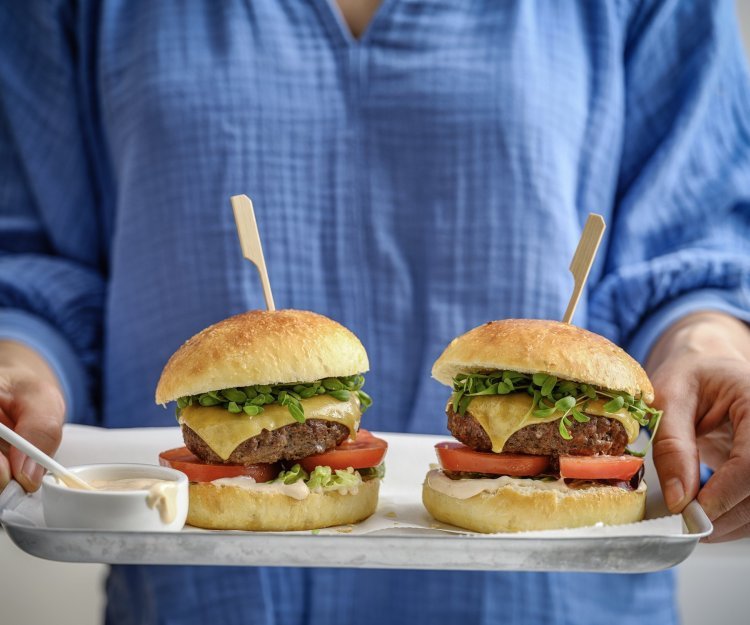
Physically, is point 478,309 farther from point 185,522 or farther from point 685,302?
point 185,522

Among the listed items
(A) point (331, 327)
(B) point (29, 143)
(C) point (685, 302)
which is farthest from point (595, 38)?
(B) point (29, 143)

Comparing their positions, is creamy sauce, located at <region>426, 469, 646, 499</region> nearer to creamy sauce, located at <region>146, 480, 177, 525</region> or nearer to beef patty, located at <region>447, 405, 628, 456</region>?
beef patty, located at <region>447, 405, 628, 456</region>

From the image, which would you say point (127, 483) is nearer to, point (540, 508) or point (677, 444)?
point (540, 508)

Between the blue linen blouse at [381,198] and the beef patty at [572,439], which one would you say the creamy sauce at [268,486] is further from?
the blue linen blouse at [381,198]

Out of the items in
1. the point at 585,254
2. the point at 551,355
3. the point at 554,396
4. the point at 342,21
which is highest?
the point at 342,21

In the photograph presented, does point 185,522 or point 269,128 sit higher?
point 269,128

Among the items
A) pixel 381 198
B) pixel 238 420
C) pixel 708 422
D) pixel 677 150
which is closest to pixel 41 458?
pixel 238 420

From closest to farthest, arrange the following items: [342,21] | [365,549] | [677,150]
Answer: [365,549] → [342,21] → [677,150]

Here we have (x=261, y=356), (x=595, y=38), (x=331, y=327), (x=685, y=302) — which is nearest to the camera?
(x=261, y=356)
